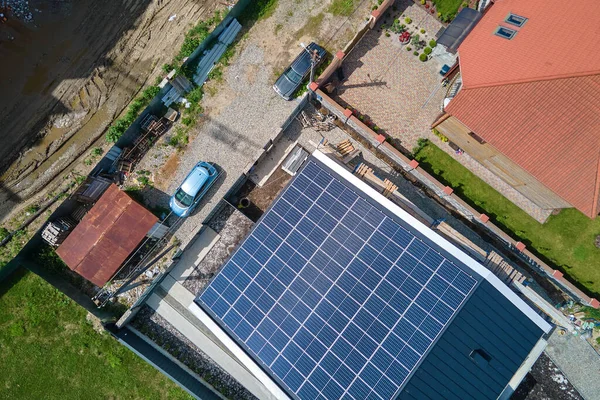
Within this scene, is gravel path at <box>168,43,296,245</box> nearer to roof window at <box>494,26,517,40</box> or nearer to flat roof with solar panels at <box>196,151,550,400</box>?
flat roof with solar panels at <box>196,151,550,400</box>

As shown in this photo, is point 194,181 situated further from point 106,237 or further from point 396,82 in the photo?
point 396,82

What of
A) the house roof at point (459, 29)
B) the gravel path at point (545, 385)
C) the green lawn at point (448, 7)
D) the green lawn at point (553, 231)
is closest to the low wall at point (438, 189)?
the green lawn at point (553, 231)

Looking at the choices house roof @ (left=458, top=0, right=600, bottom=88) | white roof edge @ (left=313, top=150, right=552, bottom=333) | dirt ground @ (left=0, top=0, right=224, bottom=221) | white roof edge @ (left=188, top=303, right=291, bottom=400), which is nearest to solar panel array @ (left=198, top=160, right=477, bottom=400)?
white roof edge @ (left=188, top=303, right=291, bottom=400)

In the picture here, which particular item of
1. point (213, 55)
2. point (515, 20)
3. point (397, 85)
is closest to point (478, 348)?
point (397, 85)

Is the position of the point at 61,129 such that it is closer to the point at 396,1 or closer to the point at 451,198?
the point at 396,1

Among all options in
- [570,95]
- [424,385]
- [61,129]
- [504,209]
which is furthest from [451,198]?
[61,129]

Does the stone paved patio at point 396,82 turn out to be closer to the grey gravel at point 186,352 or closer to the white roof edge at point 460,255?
the white roof edge at point 460,255
